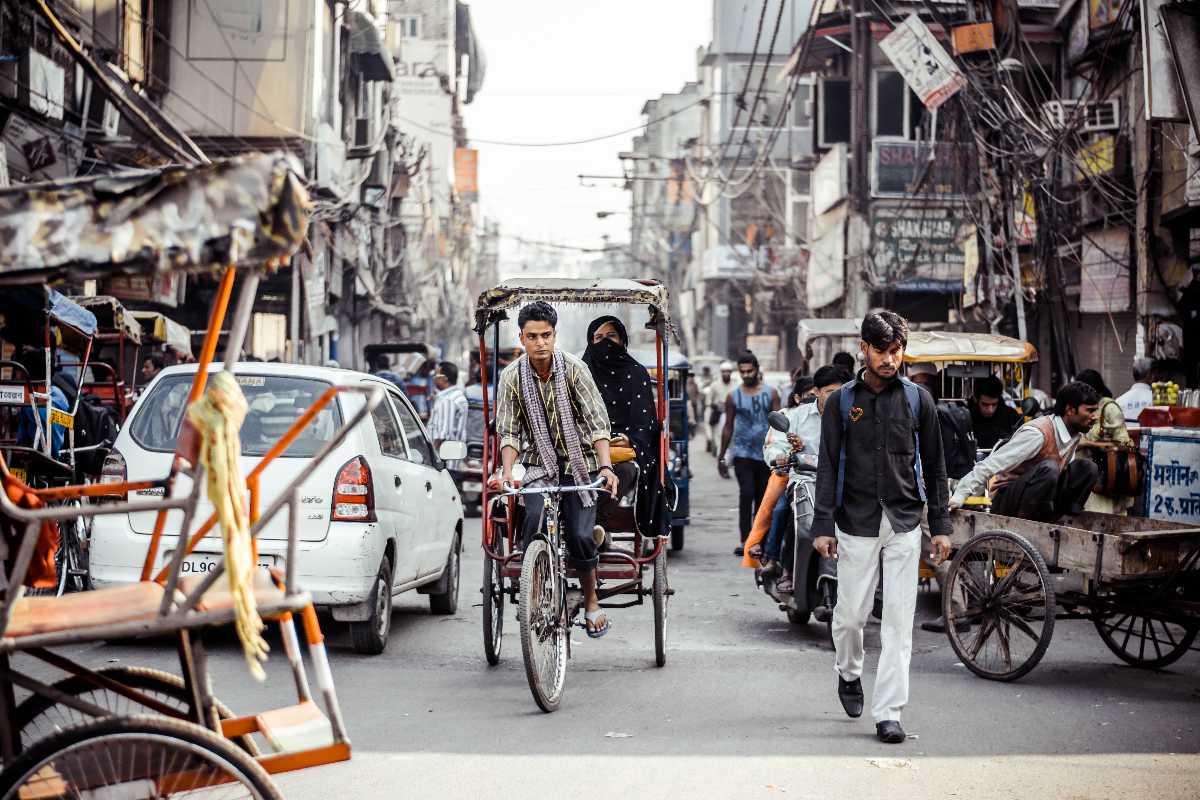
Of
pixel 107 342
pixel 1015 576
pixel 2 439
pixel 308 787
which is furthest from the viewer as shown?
pixel 107 342

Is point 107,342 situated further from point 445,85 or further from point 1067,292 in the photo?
point 445,85

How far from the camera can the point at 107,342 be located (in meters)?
15.0

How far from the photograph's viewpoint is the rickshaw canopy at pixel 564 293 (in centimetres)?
878

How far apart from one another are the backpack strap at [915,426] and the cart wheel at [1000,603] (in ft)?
4.24

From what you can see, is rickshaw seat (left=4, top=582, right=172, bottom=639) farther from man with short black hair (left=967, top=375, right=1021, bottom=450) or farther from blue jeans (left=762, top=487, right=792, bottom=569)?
man with short black hair (left=967, top=375, right=1021, bottom=450)

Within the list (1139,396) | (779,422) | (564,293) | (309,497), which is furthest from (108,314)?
(1139,396)

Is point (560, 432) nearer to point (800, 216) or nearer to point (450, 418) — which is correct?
point (450, 418)

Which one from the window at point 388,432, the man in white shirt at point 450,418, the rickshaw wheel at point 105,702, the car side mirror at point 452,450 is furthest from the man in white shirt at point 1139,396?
the rickshaw wheel at point 105,702

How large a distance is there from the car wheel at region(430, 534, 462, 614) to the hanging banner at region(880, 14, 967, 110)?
10.1 m

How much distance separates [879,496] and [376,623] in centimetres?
335

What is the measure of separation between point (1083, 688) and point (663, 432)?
2954 mm

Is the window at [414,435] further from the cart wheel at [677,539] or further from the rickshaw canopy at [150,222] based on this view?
the rickshaw canopy at [150,222]

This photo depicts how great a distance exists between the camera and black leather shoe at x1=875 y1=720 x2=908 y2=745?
6395mm

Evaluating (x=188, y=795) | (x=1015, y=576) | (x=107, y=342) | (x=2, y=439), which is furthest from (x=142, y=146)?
(x=188, y=795)
